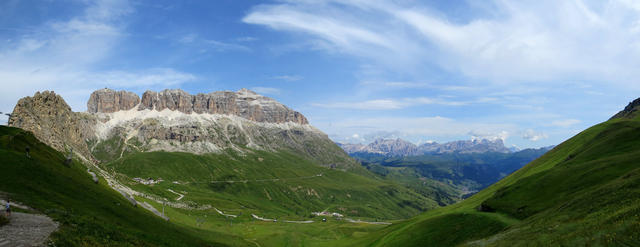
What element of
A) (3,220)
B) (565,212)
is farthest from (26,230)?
(565,212)

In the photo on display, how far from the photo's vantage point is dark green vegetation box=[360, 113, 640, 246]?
124ft

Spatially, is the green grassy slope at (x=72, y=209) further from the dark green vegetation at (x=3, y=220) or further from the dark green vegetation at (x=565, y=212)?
the dark green vegetation at (x=565, y=212)

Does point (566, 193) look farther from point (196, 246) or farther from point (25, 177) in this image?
point (25, 177)

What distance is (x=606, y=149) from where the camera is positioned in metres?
117

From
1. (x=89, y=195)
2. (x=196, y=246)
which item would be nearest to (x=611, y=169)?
(x=196, y=246)

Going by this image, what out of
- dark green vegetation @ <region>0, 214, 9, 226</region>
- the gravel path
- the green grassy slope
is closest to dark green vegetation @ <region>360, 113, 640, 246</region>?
the green grassy slope

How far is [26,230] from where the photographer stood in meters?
35.4

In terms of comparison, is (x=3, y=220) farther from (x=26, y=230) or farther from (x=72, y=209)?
(x=72, y=209)

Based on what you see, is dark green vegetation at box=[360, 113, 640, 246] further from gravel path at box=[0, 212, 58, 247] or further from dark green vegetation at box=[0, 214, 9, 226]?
dark green vegetation at box=[0, 214, 9, 226]

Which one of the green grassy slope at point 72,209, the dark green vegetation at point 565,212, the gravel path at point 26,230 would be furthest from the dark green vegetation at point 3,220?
the dark green vegetation at point 565,212

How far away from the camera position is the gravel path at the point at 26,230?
31.3 metres

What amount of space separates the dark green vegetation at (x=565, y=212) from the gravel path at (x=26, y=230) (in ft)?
188

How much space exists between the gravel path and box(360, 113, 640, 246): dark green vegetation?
188 ft

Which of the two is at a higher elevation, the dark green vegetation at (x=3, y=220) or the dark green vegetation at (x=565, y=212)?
the dark green vegetation at (x=3, y=220)
